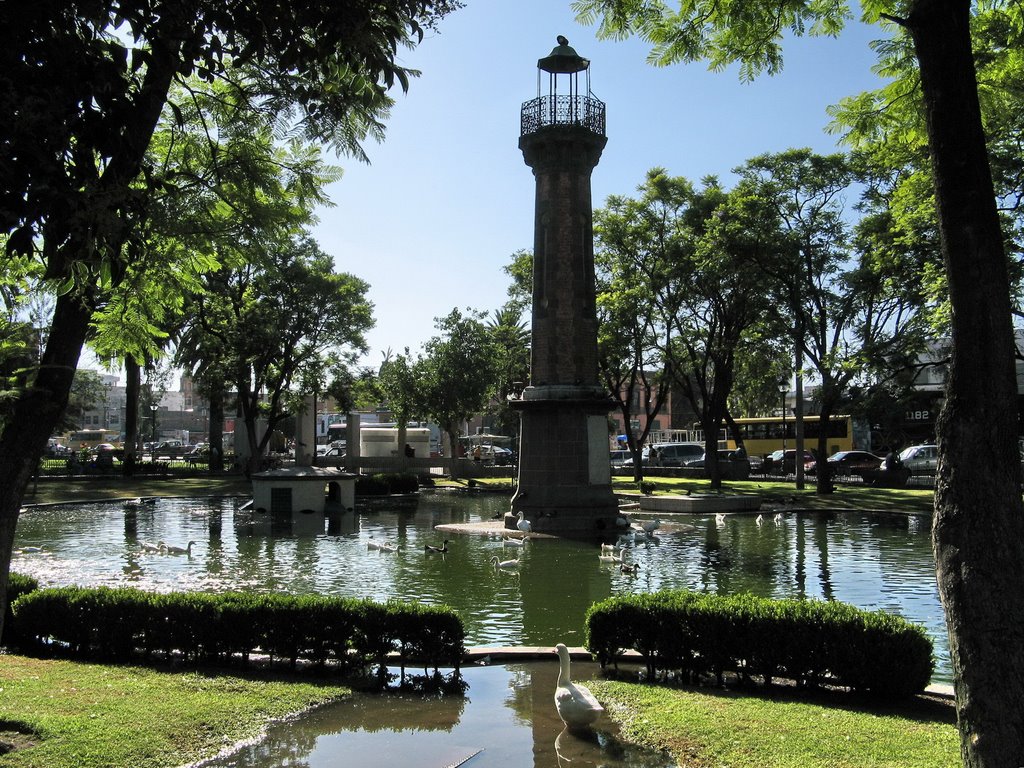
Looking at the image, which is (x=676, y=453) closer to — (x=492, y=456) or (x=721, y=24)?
(x=492, y=456)

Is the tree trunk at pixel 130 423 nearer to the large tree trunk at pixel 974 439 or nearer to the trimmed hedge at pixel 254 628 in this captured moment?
the trimmed hedge at pixel 254 628

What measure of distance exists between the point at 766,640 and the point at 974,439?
4.79 m

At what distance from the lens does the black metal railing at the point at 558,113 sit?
2756cm

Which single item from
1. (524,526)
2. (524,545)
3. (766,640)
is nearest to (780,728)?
(766,640)

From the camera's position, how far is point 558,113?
27.6 metres

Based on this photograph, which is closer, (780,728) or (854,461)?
(780,728)

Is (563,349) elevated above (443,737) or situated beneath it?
elevated above

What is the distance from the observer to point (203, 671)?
9852mm

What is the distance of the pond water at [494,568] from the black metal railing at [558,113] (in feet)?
43.4

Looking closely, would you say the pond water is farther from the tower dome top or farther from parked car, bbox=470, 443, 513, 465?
parked car, bbox=470, 443, 513, 465

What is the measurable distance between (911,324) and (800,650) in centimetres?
2669

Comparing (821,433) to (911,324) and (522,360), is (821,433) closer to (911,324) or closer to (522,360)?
(911,324)

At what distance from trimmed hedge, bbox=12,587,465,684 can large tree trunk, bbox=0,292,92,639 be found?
122 inches

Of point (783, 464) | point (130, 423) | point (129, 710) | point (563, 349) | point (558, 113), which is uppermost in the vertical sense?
point (558, 113)
